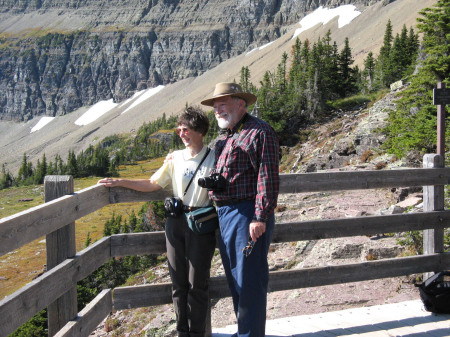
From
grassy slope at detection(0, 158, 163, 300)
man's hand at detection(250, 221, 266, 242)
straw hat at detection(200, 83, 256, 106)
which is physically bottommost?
grassy slope at detection(0, 158, 163, 300)

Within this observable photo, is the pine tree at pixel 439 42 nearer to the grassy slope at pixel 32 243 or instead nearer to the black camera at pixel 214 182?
the black camera at pixel 214 182

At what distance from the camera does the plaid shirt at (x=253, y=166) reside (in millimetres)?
3971

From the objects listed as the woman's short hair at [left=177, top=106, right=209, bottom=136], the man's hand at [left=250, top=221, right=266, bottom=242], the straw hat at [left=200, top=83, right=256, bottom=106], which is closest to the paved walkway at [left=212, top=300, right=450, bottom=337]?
the man's hand at [left=250, top=221, right=266, bottom=242]

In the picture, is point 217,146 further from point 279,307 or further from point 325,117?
point 325,117

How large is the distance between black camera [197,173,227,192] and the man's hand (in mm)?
447

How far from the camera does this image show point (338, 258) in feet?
28.2

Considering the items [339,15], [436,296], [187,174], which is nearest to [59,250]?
[187,174]

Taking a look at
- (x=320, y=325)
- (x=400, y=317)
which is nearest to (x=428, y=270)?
(x=400, y=317)

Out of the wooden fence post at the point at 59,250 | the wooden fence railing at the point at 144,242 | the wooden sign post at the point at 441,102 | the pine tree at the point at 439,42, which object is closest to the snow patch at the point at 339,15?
the pine tree at the point at 439,42

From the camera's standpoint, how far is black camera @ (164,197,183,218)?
14.1 feet

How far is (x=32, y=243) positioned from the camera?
62.8 meters

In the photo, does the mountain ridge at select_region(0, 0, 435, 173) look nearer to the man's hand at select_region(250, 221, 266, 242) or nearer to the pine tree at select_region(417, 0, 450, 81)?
the pine tree at select_region(417, 0, 450, 81)

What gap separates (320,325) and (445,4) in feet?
61.3

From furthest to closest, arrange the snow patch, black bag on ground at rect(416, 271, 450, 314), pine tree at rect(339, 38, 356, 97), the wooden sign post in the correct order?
the snow patch, pine tree at rect(339, 38, 356, 97), the wooden sign post, black bag on ground at rect(416, 271, 450, 314)
